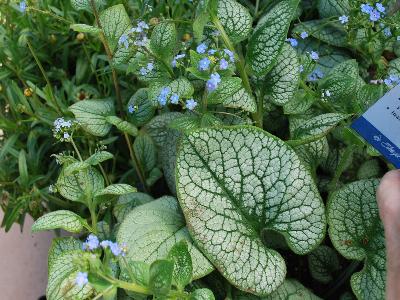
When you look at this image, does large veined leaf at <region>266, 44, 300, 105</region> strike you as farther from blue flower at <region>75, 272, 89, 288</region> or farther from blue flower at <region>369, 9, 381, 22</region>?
blue flower at <region>75, 272, 89, 288</region>

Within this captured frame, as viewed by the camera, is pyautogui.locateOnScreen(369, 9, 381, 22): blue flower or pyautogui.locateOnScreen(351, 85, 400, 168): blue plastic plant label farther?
pyautogui.locateOnScreen(369, 9, 381, 22): blue flower

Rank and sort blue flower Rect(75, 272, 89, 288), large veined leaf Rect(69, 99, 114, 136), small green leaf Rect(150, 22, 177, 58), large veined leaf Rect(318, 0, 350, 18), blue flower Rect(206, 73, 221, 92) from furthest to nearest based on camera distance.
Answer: large veined leaf Rect(318, 0, 350, 18) < large veined leaf Rect(69, 99, 114, 136) < small green leaf Rect(150, 22, 177, 58) < blue flower Rect(206, 73, 221, 92) < blue flower Rect(75, 272, 89, 288)

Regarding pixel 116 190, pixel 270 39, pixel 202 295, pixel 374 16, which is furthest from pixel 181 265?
pixel 374 16

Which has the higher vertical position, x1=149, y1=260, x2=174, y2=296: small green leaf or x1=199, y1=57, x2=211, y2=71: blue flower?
x1=199, y1=57, x2=211, y2=71: blue flower

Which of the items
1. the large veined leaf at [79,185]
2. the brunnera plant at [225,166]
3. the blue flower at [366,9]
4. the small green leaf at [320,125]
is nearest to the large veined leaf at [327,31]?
the brunnera plant at [225,166]

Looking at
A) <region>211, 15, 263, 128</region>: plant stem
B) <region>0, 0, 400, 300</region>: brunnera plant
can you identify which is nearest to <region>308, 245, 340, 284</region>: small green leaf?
<region>0, 0, 400, 300</region>: brunnera plant

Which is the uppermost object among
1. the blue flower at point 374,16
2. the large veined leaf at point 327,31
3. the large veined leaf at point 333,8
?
the blue flower at point 374,16

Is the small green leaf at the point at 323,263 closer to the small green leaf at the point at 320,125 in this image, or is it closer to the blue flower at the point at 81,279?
the small green leaf at the point at 320,125
